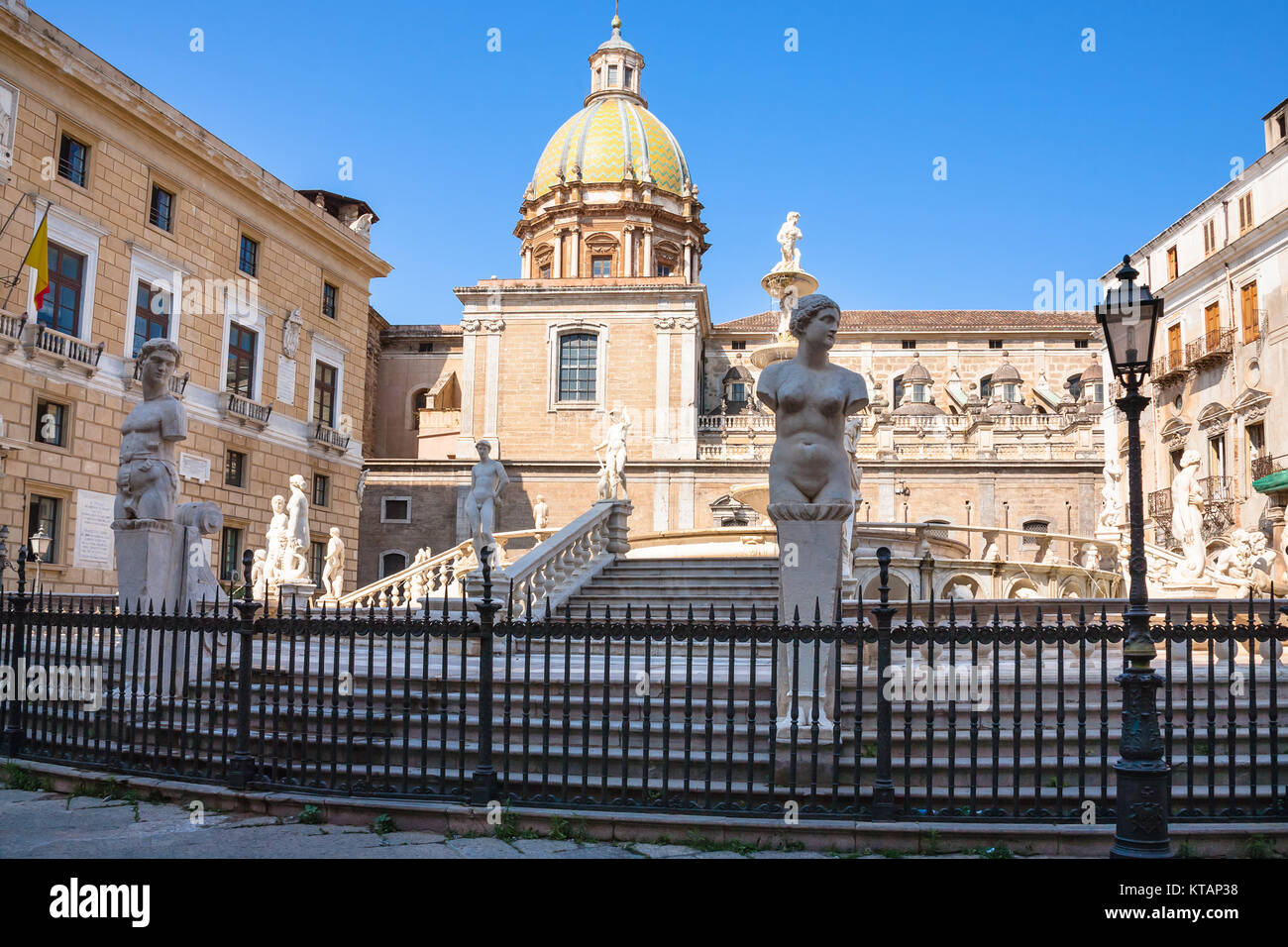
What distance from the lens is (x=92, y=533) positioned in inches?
891

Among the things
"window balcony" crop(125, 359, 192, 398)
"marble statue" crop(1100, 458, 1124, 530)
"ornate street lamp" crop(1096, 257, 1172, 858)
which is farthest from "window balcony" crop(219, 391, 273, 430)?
"ornate street lamp" crop(1096, 257, 1172, 858)

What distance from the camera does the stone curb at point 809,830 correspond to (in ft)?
18.2

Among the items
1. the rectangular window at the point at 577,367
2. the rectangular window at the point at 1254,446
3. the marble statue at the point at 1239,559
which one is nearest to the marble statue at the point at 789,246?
the marble statue at the point at 1239,559

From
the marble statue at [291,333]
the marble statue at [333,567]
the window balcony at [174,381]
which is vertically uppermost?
the marble statue at [291,333]

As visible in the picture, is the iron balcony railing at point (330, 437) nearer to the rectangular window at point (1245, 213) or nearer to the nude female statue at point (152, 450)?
the nude female statue at point (152, 450)

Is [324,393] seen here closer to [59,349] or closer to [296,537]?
[59,349]

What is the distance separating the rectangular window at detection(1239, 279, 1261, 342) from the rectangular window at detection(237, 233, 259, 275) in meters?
28.7

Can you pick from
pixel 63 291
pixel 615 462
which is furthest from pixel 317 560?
pixel 615 462

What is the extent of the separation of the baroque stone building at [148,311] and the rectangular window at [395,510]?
31.0ft

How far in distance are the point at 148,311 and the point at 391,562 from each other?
64.6 feet

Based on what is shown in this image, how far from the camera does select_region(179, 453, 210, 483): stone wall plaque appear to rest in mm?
25375

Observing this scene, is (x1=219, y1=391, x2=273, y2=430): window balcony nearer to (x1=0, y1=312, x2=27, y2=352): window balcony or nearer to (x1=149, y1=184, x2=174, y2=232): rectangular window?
(x1=149, y1=184, x2=174, y2=232): rectangular window
